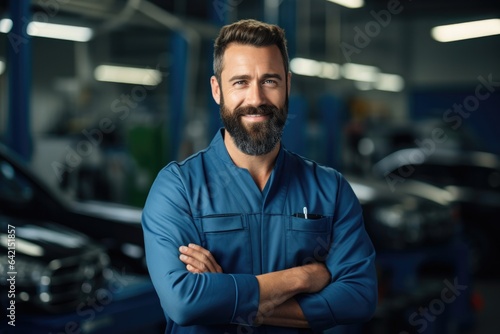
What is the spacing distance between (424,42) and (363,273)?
17374 millimetres

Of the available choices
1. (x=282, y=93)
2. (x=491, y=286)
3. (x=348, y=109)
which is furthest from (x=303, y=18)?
(x=282, y=93)

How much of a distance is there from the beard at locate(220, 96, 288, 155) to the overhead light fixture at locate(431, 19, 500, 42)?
14.4 metres

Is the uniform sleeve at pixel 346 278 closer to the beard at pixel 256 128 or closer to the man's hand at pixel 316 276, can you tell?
the man's hand at pixel 316 276

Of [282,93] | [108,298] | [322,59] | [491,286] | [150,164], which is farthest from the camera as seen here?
[322,59]

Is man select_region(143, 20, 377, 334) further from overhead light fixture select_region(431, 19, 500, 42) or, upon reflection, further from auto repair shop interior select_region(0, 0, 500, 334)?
overhead light fixture select_region(431, 19, 500, 42)

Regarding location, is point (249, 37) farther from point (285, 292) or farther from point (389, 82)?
point (389, 82)

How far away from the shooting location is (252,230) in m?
1.74

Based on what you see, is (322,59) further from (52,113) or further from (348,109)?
(52,113)

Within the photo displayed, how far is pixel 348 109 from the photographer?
18.0 metres

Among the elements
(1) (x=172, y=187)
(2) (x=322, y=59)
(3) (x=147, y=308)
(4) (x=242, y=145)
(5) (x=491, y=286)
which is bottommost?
(5) (x=491, y=286)

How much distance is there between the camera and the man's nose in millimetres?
1682

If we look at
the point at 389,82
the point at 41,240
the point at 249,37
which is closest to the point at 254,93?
the point at 249,37

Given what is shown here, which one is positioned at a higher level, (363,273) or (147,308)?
(363,273)

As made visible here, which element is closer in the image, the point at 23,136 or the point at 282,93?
the point at 282,93
